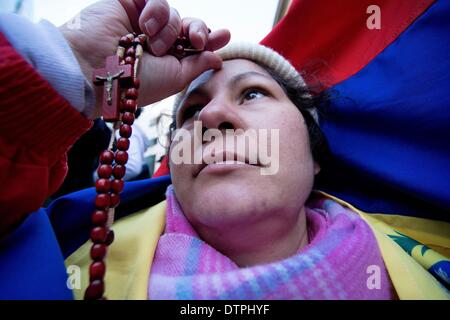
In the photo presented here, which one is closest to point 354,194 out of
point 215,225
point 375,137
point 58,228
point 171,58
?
point 375,137

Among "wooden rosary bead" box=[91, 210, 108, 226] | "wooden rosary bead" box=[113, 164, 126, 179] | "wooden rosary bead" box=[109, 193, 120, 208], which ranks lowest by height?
"wooden rosary bead" box=[91, 210, 108, 226]

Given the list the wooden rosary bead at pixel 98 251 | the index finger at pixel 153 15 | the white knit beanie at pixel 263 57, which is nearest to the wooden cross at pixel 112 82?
the index finger at pixel 153 15

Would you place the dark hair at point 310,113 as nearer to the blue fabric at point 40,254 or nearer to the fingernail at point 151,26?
the fingernail at point 151,26

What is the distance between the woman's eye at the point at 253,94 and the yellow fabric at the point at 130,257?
A: 36 cm

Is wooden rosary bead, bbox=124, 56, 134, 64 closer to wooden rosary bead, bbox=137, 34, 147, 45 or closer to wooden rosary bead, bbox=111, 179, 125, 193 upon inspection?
wooden rosary bead, bbox=137, 34, 147, 45

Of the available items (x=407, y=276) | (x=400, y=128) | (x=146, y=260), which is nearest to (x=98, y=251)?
(x=146, y=260)

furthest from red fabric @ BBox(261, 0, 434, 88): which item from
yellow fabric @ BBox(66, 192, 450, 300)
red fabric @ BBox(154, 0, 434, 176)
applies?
yellow fabric @ BBox(66, 192, 450, 300)

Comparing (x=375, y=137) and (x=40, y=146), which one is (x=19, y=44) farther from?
(x=375, y=137)

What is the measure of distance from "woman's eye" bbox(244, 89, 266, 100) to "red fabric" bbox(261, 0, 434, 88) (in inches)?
16.5

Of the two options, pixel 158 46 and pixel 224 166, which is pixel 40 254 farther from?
pixel 158 46

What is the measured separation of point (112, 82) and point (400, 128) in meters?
0.77

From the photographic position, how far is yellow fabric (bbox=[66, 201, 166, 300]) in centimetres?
47

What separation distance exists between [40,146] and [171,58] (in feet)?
1.17

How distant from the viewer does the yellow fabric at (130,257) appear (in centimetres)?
47
